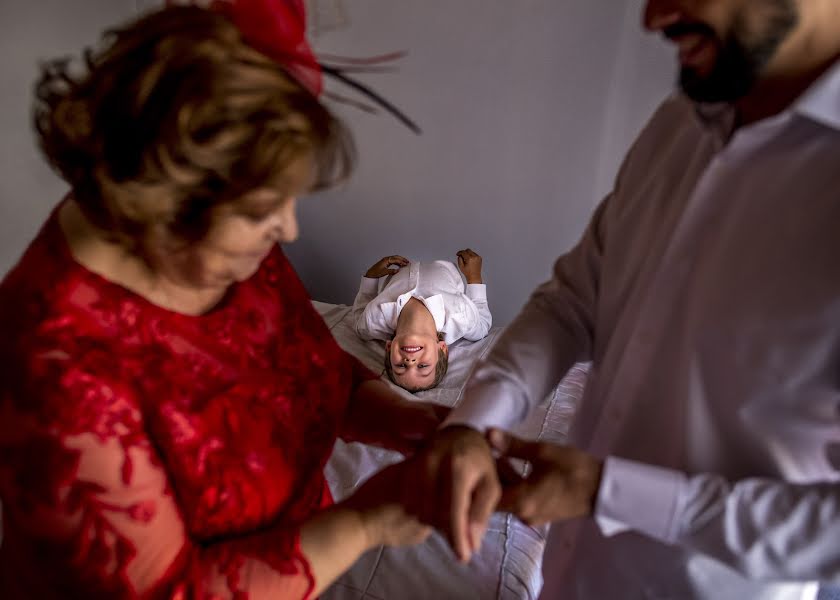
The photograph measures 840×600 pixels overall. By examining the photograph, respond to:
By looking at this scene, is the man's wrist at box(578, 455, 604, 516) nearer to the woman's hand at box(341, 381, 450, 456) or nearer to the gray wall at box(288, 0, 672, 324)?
the woman's hand at box(341, 381, 450, 456)

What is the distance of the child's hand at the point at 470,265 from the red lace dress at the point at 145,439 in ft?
5.89

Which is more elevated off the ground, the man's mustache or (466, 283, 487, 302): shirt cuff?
the man's mustache

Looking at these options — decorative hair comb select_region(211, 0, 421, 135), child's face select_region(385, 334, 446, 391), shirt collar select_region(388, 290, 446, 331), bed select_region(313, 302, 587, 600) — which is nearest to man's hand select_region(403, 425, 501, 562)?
decorative hair comb select_region(211, 0, 421, 135)

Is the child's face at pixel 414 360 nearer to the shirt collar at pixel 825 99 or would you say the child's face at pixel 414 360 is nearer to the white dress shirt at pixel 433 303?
the white dress shirt at pixel 433 303

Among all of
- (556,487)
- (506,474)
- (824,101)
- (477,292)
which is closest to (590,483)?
(556,487)

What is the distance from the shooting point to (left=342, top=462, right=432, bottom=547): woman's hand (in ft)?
2.50

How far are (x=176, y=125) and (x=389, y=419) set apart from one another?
0.60 meters

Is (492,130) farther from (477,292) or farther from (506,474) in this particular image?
(506,474)

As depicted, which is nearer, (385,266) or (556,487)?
(556,487)

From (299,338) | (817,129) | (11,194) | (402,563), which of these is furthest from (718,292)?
(11,194)

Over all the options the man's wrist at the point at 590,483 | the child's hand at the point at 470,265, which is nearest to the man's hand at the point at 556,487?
the man's wrist at the point at 590,483

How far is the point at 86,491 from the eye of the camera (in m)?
0.57

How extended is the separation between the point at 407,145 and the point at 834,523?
2264 millimetres

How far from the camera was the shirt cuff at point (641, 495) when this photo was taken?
690 mm
